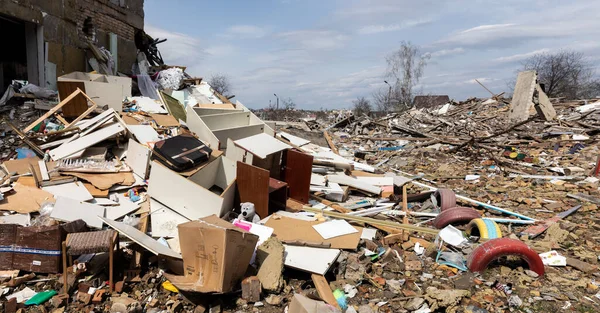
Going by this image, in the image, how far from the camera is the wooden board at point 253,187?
15.0 ft

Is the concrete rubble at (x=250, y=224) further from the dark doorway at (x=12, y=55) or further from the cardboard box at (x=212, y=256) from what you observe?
the dark doorway at (x=12, y=55)

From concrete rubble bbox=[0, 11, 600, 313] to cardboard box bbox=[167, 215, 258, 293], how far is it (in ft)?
0.04

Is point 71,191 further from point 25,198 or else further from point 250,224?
point 250,224

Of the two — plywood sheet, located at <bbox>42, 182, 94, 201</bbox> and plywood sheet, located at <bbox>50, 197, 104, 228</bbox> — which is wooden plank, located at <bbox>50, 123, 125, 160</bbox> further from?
plywood sheet, located at <bbox>50, 197, 104, 228</bbox>

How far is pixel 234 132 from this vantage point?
22.4 feet

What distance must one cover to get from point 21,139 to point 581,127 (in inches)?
571

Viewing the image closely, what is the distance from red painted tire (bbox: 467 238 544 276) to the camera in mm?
3582

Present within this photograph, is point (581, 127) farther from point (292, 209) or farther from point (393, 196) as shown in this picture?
point (292, 209)

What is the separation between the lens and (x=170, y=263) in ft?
11.4

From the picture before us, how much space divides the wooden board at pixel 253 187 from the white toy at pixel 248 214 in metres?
0.16

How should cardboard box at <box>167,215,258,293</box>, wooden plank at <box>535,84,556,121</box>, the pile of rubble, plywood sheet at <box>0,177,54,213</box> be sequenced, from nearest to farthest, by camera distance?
cardboard box at <box>167,215,258,293</box> < the pile of rubble < plywood sheet at <box>0,177,54,213</box> < wooden plank at <box>535,84,556,121</box>

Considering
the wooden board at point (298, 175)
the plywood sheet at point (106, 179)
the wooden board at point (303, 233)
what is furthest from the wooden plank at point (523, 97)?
the plywood sheet at point (106, 179)

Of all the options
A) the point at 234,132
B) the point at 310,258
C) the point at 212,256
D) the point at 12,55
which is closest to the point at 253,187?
the point at 310,258

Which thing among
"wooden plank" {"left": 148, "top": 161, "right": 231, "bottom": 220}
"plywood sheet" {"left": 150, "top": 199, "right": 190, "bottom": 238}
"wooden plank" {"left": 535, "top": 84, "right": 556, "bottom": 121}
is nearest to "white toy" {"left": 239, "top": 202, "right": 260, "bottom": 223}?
"wooden plank" {"left": 148, "top": 161, "right": 231, "bottom": 220}
